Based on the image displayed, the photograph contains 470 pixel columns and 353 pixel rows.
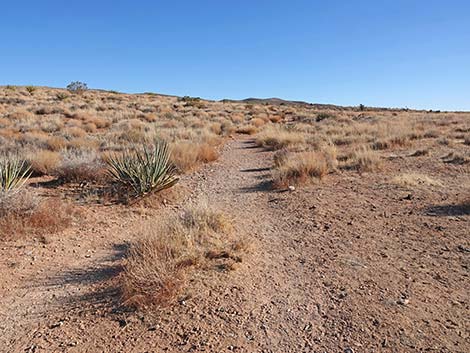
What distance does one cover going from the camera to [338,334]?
304 cm

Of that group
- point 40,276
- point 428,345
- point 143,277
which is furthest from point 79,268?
point 428,345

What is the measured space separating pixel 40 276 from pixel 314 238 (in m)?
3.66

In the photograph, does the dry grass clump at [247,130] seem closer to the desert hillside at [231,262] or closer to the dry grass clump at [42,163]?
the desert hillside at [231,262]

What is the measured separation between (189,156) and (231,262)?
6.61m

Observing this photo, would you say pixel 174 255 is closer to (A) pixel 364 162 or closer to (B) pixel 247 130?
(A) pixel 364 162

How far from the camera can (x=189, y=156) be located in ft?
34.4

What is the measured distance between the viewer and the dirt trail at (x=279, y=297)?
2.97 m

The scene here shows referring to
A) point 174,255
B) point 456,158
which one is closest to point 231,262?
point 174,255

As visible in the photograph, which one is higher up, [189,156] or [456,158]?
[456,158]

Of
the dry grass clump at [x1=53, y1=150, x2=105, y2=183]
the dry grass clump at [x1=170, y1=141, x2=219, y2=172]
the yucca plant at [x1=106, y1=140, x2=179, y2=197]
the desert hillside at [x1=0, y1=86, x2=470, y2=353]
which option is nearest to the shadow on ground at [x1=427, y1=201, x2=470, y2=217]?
the desert hillside at [x1=0, y1=86, x2=470, y2=353]

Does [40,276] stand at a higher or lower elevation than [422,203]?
lower

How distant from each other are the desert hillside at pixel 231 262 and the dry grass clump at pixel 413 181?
4cm

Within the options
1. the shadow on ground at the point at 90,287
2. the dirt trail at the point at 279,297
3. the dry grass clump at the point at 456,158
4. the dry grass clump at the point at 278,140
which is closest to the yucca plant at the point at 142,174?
the dirt trail at the point at 279,297

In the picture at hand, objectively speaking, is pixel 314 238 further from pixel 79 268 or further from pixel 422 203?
pixel 79 268
